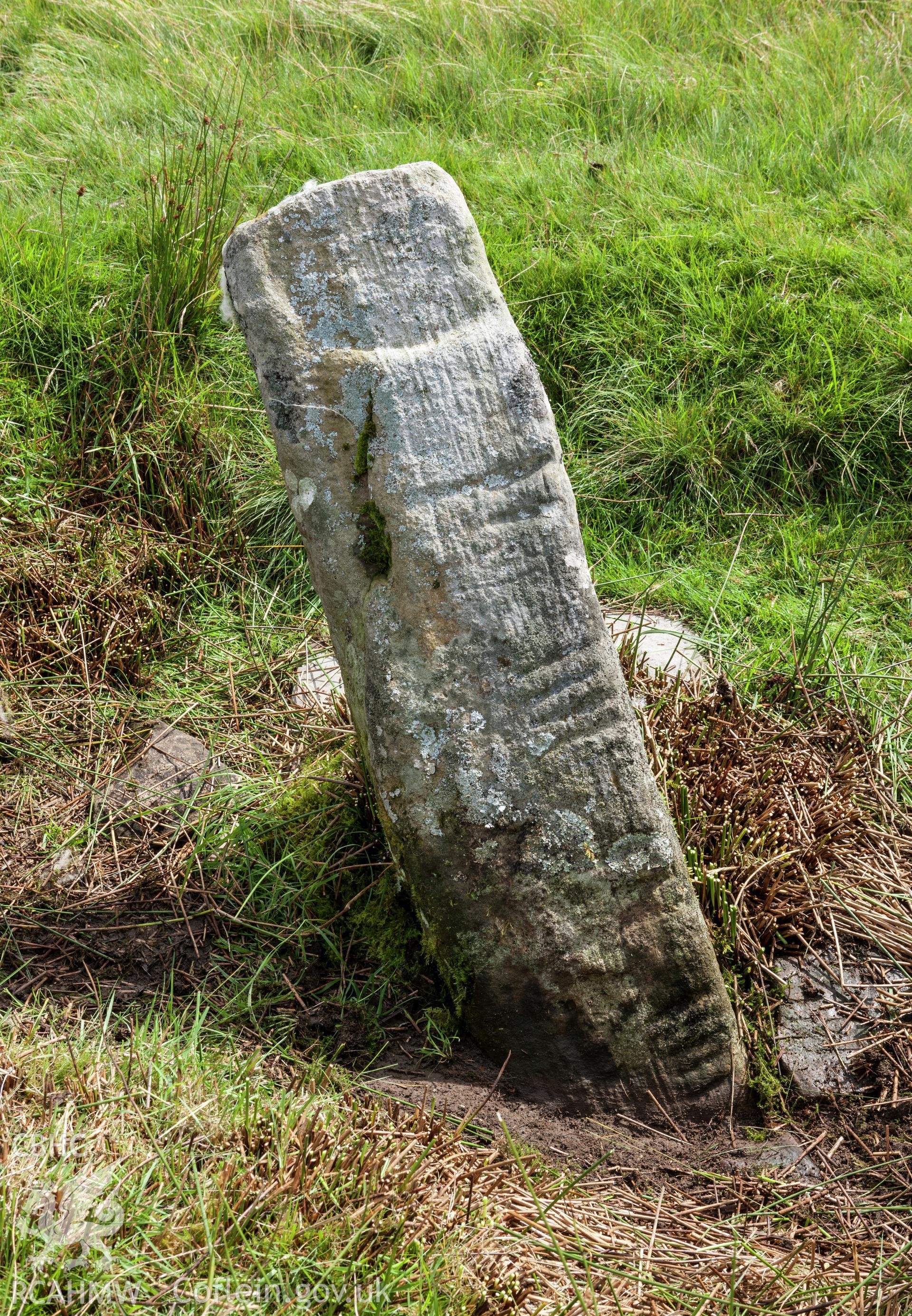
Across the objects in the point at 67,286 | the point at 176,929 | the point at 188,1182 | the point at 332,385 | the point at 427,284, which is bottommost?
the point at 176,929

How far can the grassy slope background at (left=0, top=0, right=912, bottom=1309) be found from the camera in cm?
301

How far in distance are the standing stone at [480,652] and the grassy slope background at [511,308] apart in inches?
15.6

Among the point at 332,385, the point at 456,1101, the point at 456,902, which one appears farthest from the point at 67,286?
the point at 456,1101

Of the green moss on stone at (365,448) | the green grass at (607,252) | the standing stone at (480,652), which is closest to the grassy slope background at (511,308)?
the green grass at (607,252)

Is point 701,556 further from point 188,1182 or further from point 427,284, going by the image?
point 188,1182

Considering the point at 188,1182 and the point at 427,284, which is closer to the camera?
the point at 188,1182

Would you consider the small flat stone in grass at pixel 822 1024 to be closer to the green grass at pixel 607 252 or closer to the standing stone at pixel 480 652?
the standing stone at pixel 480 652

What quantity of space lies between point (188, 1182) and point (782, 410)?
338 cm

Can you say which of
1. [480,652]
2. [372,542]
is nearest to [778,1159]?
[480,652]

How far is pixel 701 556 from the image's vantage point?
3775 millimetres

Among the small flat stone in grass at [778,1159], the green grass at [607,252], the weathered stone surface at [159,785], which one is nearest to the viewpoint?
the small flat stone in grass at [778,1159]

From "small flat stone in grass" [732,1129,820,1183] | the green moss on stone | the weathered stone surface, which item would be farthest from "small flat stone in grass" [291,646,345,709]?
"small flat stone in grass" [732,1129,820,1183]

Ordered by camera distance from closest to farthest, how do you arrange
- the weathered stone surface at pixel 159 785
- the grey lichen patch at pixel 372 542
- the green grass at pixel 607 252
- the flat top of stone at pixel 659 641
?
1. the grey lichen patch at pixel 372 542
2. the weathered stone surface at pixel 159 785
3. the flat top of stone at pixel 659 641
4. the green grass at pixel 607 252

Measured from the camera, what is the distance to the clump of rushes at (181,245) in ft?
12.9
